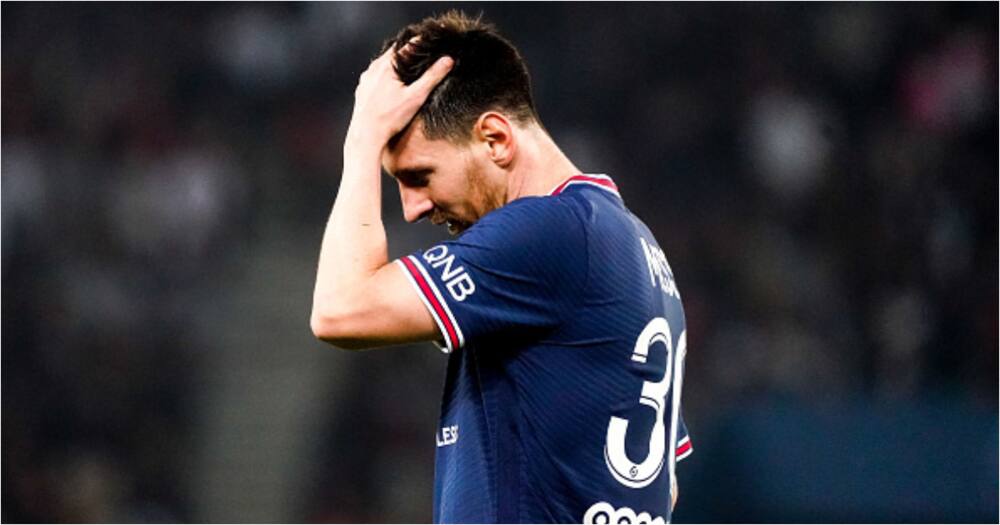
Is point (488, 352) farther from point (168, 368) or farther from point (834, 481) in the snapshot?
point (168, 368)

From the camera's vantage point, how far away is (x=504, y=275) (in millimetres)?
2145

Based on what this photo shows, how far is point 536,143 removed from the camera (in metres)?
2.40

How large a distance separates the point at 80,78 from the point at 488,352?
549 cm

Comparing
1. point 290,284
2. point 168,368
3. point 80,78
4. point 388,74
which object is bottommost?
point 168,368

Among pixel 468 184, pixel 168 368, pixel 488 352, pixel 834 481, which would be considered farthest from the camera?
pixel 168 368

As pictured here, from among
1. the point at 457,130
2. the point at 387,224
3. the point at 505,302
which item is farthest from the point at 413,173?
the point at 387,224

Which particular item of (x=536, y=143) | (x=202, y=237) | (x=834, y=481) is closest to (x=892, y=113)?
(x=834, y=481)

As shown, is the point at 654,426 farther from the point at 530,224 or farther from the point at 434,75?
the point at 434,75

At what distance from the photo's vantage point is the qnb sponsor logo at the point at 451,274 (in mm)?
2121

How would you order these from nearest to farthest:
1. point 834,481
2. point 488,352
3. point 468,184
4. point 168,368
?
point 488,352 < point 468,184 < point 834,481 < point 168,368

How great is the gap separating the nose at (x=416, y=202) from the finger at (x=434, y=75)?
181 mm

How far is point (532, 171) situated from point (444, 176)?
0.16m

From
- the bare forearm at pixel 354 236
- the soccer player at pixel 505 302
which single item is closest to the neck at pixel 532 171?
the soccer player at pixel 505 302

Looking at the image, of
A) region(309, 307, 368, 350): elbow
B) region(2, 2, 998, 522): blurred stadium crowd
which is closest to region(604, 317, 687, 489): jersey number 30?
region(309, 307, 368, 350): elbow
